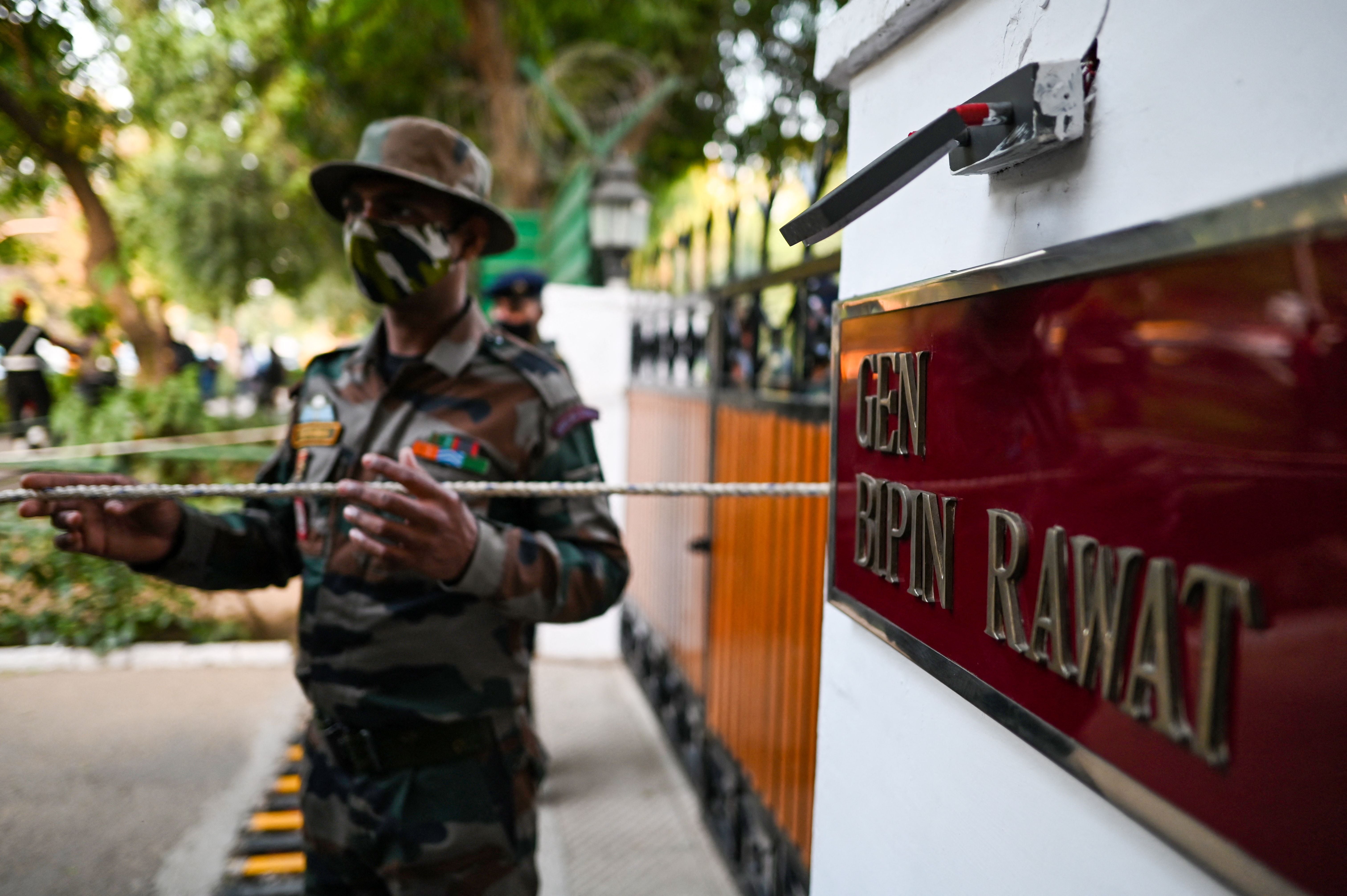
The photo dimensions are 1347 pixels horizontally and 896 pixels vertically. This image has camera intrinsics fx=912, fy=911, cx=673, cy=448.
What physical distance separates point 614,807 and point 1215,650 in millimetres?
3326

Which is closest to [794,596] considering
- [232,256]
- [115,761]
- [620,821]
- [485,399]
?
[485,399]

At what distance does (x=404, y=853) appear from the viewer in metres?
1.72

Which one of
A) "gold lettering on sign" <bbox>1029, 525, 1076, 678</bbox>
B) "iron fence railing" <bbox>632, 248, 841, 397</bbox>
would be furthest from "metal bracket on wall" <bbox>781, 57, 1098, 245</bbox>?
"iron fence railing" <bbox>632, 248, 841, 397</bbox>

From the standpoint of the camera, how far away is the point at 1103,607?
747mm

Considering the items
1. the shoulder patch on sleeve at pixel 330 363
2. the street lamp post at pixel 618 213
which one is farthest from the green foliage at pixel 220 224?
the street lamp post at pixel 618 213

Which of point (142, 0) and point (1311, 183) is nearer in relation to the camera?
point (1311, 183)

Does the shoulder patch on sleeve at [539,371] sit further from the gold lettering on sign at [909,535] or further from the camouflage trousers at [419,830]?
the gold lettering on sign at [909,535]

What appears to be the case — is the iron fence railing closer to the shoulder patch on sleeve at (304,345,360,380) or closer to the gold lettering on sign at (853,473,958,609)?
the gold lettering on sign at (853,473,958,609)

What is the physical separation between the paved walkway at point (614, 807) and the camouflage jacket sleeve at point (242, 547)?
1632 millimetres

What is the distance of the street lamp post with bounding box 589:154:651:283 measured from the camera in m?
5.57

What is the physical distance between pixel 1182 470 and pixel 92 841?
8.12 feet

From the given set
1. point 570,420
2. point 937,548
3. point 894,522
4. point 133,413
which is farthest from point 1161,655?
point 133,413

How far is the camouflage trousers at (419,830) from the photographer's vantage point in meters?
1.73

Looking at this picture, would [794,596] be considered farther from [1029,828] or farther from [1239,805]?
[1239,805]
